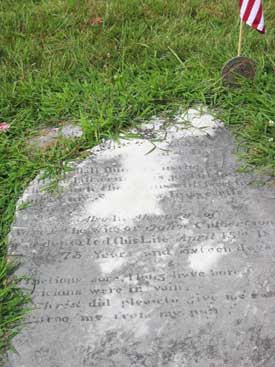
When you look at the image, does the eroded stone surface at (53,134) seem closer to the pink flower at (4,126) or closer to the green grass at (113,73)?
the green grass at (113,73)

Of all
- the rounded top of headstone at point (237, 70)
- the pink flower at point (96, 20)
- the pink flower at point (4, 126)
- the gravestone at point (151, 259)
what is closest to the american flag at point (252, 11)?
the rounded top of headstone at point (237, 70)

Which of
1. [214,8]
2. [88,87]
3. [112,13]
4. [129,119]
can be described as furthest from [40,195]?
[214,8]

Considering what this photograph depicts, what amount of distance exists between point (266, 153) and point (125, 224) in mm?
843

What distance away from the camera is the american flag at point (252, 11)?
3287mm

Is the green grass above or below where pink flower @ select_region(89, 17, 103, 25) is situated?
below

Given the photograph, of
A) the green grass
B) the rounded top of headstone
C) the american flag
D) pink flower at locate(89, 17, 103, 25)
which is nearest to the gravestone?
the green grass

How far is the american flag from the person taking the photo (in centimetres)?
329

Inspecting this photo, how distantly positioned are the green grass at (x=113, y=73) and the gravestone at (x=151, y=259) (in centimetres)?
15

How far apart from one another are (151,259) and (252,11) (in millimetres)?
1564

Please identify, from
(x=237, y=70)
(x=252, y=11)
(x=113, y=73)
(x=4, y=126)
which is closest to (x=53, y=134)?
(x=4, y=126)

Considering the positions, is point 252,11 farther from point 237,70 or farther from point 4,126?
point 4,126

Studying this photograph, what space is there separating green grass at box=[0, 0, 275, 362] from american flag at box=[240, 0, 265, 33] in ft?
1.17

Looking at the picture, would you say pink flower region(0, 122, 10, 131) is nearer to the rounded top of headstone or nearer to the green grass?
the green grass

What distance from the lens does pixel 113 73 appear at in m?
3.84
